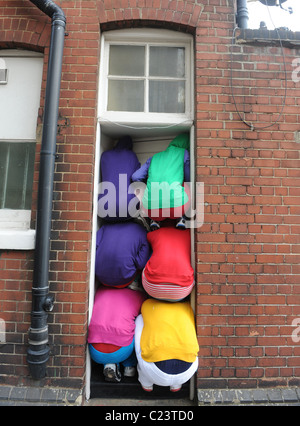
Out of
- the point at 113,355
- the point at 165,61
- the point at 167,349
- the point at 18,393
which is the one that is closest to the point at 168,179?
the point at 165,61

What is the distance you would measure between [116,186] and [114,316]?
1.27 metres

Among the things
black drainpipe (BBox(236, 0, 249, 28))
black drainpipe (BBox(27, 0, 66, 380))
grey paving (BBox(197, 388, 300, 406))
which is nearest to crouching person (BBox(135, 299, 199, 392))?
grey paving (BBox(197, 388, 300, 406))

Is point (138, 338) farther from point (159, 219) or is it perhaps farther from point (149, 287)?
point (159, 219)

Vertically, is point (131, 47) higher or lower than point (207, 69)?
→ higher

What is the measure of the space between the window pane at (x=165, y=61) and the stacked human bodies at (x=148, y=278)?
2.45 feet

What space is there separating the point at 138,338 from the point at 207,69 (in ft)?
8.90

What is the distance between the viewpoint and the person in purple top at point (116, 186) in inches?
103

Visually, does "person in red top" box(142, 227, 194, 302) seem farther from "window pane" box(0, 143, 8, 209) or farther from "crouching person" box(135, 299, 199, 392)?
"window pane" box(0, 143, 8, 209)

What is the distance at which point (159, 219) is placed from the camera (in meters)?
2.56

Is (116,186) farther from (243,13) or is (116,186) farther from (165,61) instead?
(243,13)

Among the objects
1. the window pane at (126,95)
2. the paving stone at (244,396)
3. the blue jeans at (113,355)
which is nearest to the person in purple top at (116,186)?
the window pane at (126,95)

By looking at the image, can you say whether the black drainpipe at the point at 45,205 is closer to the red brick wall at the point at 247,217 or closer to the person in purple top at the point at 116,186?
the person in purple top at the point at 116,186


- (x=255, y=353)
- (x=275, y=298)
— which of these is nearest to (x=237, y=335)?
(x=255, y=353)

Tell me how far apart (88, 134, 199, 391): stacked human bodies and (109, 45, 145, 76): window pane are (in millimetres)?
890
